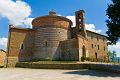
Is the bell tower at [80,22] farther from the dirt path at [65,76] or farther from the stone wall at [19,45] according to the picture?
the dirt path at [65,76]

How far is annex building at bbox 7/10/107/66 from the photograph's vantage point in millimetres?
33875

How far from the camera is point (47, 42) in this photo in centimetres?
3497

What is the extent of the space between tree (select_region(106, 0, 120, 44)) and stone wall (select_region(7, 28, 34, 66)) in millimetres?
20291

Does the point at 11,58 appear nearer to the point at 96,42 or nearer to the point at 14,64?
the point at 14,64

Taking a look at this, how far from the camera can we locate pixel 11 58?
34594mm

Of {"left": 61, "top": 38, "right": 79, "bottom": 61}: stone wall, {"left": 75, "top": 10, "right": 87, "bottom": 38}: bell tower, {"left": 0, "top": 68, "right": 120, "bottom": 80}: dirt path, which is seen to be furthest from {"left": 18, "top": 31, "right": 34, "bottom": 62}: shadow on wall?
{"left": 0, "top": 68, "right": 120, "bottom": 80}: dirt path

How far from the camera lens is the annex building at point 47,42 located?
33.9m

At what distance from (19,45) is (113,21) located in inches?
860

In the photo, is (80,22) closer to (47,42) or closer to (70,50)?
(70,50)

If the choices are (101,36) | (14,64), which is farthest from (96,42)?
(14,64)

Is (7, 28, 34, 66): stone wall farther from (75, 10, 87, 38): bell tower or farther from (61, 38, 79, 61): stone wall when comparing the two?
(75, 10, 87, 38): bell tower

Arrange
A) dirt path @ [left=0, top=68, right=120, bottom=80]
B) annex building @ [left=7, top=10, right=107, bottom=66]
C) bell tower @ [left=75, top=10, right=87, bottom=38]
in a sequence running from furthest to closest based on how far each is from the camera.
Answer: bell tower @ [left=75, top=10, right=87, bottom=38], annex building @ [left=7, top=10, right=107, bottom=66], dirt path @ [left=0, top=68, right=120, bottom=80]

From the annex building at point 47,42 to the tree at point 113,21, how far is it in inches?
459

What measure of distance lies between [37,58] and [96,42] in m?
20.2
